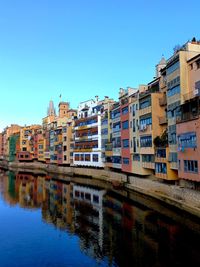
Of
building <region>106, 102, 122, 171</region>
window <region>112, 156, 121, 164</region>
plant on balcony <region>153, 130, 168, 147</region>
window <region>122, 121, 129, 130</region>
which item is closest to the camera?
plant on balcony <region>153, 130, 168, 147</region>

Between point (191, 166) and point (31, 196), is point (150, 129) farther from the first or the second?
point (31, 196)

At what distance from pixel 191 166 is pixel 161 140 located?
10.5 m

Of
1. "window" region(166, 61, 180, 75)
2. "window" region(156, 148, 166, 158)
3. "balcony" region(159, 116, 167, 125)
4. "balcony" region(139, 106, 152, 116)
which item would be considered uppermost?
Result: "window" region(166, 61, 180, 75)

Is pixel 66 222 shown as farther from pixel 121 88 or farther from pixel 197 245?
pixel 121 88

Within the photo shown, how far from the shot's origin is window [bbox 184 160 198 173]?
3472 cm

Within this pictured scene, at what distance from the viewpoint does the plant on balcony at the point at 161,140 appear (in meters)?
44.5

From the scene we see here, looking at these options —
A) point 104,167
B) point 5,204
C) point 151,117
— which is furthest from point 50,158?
point 151,117

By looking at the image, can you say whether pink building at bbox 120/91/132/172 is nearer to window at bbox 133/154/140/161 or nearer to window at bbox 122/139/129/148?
window at bbox 122/139/129/148

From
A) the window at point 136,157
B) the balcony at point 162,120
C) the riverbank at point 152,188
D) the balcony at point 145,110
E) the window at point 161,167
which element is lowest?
the riverbank at point 152,188

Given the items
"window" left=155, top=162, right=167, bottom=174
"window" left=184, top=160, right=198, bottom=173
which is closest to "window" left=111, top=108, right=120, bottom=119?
"window" left=155, top=162, right=167, bottom=174

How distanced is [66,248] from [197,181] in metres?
18.1

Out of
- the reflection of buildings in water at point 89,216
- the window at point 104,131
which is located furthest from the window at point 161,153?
the window at point 104,131

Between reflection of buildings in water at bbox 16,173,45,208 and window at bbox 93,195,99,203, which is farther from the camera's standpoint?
reflection of buildings in water at bbox 16,173,45,208

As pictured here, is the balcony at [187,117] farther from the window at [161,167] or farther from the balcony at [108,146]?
the balcony at [108,146]
